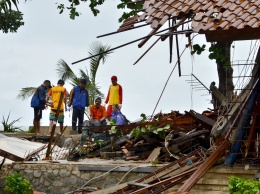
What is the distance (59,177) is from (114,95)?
5068mm

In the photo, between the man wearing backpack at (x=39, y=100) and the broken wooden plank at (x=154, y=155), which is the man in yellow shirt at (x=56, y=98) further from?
the broken wooden plank at (x=154, y=155)

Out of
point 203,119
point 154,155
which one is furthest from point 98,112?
point 203,119

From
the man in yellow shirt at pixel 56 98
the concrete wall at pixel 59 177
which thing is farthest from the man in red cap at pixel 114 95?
the concrete wall at pixel 59 177

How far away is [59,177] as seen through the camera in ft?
62.1

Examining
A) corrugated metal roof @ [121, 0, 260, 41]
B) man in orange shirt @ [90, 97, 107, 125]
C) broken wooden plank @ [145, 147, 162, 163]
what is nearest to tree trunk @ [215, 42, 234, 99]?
man in orange shirt @ [90, 97, 107, 125]

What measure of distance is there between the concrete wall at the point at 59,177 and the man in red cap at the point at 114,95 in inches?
176

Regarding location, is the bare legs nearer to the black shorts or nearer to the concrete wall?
the black shorts

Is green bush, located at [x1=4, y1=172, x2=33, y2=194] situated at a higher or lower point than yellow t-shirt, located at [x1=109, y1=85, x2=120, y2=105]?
lower

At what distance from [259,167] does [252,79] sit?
1.38 metres

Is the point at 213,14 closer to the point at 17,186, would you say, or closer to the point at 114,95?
the point at 17,186

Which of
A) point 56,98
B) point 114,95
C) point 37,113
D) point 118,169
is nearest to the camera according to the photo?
point 118,169

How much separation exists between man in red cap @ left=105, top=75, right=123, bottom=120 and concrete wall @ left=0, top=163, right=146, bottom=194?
447 cm

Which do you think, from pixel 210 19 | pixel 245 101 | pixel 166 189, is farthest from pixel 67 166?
pixel 210 19

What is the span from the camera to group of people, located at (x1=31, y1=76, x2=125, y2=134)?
23406 mm
